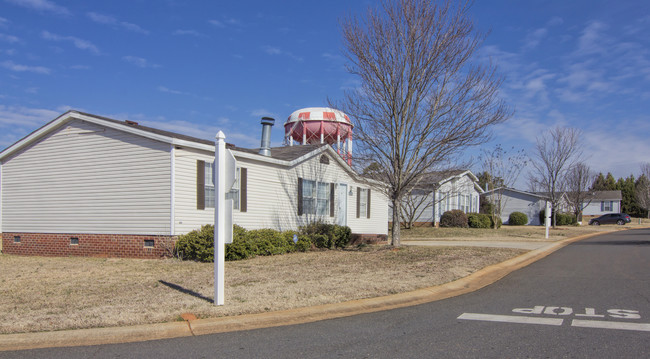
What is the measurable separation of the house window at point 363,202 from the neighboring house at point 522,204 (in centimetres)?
2990

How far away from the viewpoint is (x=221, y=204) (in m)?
6.79

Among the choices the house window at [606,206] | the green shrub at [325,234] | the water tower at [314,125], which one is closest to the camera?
the green shrub at [325,234]

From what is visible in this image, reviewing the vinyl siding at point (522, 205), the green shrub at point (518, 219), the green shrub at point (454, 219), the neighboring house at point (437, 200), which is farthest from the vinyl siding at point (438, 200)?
the vinyl siding at point (522, 205)

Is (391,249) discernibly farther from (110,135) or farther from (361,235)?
(110,135)

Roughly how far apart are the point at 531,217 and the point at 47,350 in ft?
168

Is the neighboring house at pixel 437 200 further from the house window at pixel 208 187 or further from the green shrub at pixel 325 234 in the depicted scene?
the house window at pixel 208 187

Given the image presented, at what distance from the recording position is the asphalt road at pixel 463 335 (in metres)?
4.99

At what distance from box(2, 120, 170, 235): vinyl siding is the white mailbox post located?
7.23 m

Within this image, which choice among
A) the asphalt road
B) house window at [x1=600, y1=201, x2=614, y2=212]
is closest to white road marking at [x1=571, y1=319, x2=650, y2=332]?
the asphalt road

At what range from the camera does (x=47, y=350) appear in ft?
16.9

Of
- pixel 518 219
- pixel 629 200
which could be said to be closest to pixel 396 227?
pixel 518 219

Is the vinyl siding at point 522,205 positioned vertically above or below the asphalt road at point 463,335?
above

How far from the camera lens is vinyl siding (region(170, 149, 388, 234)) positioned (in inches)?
547

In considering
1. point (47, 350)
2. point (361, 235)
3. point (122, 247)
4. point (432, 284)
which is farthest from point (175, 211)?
point (361, 235)
